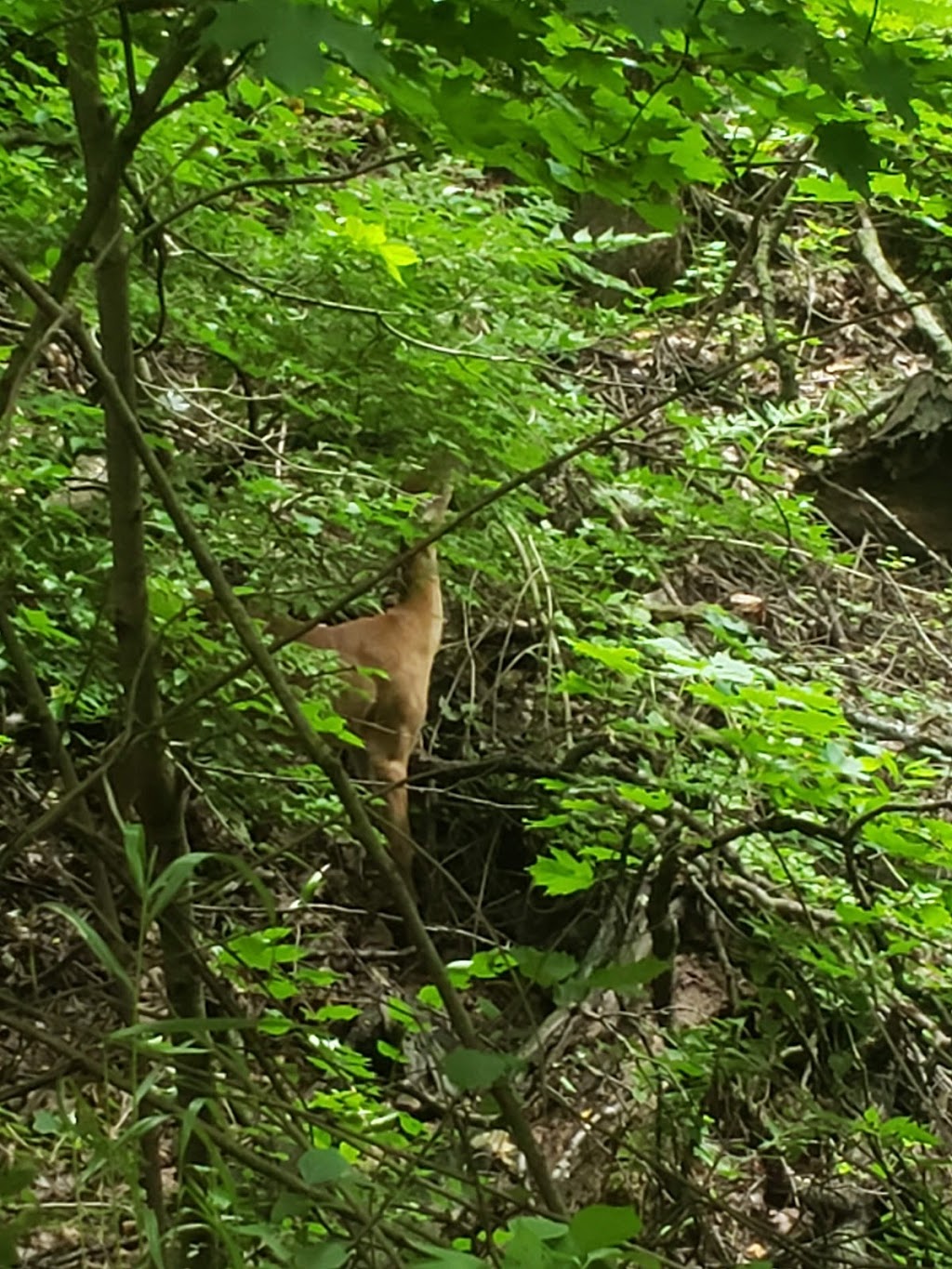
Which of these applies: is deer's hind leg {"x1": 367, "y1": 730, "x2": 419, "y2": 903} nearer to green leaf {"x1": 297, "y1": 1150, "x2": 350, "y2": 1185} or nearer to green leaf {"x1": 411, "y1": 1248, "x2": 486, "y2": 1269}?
green leaf {"x1": 297, "y1": 1150, "x2": 350, "y2": 1185}

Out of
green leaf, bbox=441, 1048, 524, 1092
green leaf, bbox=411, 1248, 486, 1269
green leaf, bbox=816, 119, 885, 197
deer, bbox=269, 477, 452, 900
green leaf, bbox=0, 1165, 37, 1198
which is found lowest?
deer, bbox=269, 477, 452, 900

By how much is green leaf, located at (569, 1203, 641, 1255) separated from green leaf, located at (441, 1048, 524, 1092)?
0.15 m

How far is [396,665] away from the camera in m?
3.52

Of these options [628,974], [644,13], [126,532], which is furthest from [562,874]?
[644,13]

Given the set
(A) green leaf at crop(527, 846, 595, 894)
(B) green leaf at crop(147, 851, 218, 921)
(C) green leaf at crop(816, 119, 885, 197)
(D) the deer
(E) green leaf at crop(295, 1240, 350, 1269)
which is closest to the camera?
(E) green leaf at crop(295, 1240, 350, 1269)

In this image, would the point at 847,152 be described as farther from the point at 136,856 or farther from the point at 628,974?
the point at 136,856

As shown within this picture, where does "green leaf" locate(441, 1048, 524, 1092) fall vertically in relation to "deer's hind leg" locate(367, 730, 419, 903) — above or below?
above

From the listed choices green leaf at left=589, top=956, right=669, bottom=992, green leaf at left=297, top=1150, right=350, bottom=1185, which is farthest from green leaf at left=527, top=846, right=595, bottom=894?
green leaf at left=297, top=1150, right=350, bottom=1185

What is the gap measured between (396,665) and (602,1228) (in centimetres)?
250

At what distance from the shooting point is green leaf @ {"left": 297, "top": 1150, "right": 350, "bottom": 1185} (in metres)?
1.16

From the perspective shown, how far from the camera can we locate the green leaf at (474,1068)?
46.8 inches

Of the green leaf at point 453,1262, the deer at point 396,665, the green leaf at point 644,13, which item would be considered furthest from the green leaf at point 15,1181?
the deer at point 396,665

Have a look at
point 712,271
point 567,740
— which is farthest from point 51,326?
point 712,271

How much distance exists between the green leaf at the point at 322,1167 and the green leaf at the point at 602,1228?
8.3 inches
